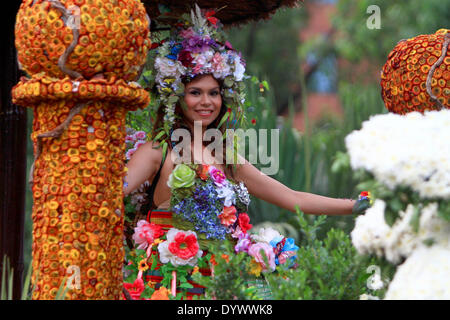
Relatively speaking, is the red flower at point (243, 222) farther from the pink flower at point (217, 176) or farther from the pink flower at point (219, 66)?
the pink flower at point (219, 66)

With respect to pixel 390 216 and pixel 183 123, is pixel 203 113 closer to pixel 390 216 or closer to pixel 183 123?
pixel 183 123

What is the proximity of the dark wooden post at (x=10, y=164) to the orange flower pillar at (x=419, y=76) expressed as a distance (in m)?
2.12

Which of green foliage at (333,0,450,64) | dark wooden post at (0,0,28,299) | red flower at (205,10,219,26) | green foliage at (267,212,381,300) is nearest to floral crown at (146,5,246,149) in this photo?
red flower at (205,10,219,26)

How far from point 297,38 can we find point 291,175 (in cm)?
1013

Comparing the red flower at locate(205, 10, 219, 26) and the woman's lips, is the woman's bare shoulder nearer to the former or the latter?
the woman's lips

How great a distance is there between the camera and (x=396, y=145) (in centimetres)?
230

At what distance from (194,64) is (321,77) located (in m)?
14.4

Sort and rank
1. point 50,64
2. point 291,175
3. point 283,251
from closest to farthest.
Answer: point 50,64
point 283,251
point 291,175

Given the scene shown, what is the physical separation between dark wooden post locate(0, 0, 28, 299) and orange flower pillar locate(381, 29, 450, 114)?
6.95 feet

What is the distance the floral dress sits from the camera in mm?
3166

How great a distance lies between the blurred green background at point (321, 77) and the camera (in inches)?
252

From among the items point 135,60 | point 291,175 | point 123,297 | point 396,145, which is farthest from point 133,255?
point 291,175

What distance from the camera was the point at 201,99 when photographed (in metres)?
3.44

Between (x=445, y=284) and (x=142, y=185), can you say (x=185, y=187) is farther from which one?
(x=445, y=284)
